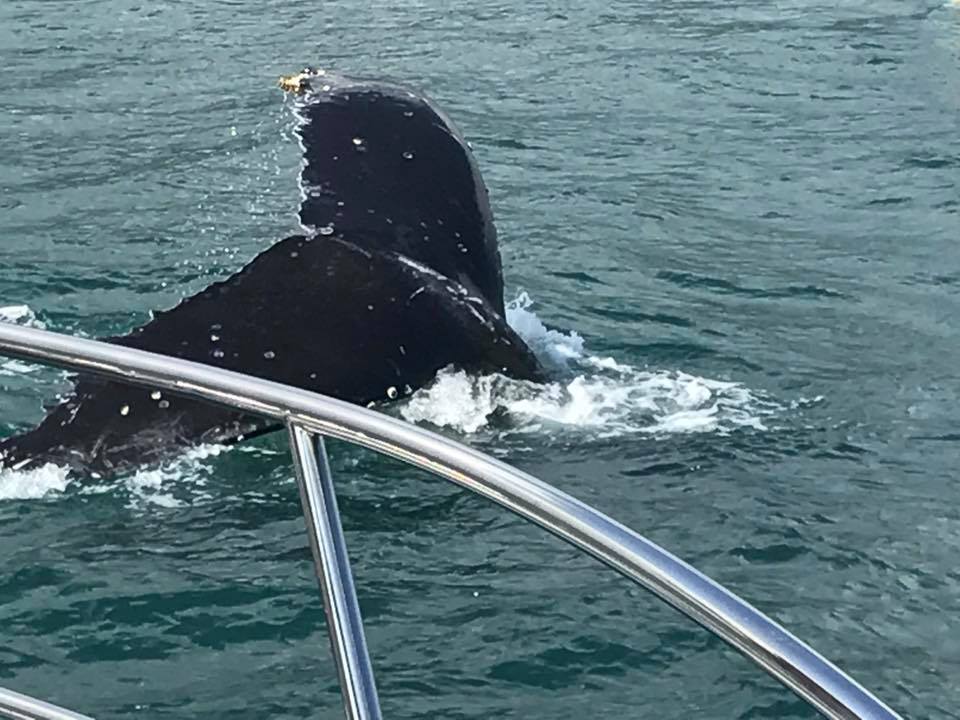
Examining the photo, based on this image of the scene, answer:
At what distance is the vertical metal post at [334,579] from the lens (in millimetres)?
2188

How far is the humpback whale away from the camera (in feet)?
17.2

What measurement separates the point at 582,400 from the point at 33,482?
79.1 inches

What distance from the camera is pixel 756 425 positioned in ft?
21.6

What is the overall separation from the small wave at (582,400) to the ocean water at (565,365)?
17mm

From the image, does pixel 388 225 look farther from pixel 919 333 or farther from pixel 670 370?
pixel 919 333

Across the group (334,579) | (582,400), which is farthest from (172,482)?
(334,579)

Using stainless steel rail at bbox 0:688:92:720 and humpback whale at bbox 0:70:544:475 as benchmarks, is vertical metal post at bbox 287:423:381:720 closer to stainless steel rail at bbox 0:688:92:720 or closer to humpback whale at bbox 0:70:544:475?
stainless steel rail at bbox 0:688:92:720

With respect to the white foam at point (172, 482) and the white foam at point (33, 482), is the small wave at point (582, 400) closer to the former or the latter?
the white foam at point (172, 482)

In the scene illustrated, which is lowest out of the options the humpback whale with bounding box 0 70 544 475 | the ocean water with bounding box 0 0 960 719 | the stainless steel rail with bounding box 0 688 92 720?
the ocean water with bounding box 0 0 960 719

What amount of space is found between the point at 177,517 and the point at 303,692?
93 centimetres

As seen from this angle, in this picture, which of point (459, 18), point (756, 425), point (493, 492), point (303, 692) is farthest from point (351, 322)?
point (459, 18)

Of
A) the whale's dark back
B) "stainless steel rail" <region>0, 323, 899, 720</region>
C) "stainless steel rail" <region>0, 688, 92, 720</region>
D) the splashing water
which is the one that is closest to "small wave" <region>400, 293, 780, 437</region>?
the splashing water

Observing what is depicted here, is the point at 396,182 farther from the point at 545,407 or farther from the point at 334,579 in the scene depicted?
the point at 334,579

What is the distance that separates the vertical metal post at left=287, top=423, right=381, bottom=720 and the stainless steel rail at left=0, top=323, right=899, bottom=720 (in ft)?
0.14
